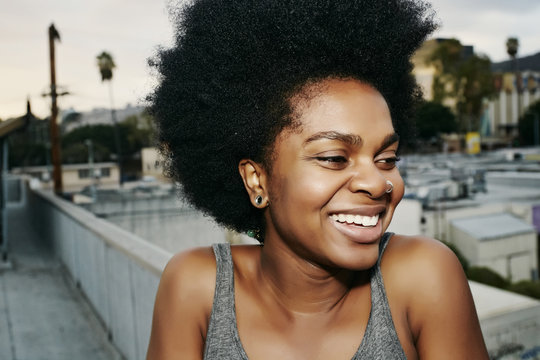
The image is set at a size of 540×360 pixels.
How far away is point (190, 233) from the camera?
20.8m

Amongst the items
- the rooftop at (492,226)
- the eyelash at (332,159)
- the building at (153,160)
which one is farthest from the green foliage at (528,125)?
the eyelash at (332,159)

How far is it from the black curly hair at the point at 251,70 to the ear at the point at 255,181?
0.04 metres

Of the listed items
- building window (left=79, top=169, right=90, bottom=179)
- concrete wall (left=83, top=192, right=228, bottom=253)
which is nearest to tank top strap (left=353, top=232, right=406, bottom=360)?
concrete wall (left=83, top=192, right=228, bottom=253)

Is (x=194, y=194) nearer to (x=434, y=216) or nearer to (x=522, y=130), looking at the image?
(x=434, y=216)

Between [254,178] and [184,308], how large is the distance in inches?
17.3

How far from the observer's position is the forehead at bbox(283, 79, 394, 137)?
4.58ft

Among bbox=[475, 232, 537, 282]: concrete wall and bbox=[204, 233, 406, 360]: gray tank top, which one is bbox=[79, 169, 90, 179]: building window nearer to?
bbox=[475, 232, 537, 282]: concrete wall

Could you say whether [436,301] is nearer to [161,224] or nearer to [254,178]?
[254,178]

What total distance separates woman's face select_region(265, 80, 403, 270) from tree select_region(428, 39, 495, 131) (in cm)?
6292

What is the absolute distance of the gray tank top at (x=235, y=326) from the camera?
1475mm

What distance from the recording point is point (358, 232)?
1.40 metres

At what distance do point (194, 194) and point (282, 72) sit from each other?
2.14ft

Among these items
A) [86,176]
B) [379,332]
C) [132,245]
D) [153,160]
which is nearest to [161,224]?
[132,245]

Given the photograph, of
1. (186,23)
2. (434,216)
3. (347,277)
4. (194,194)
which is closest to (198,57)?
(186,23)
